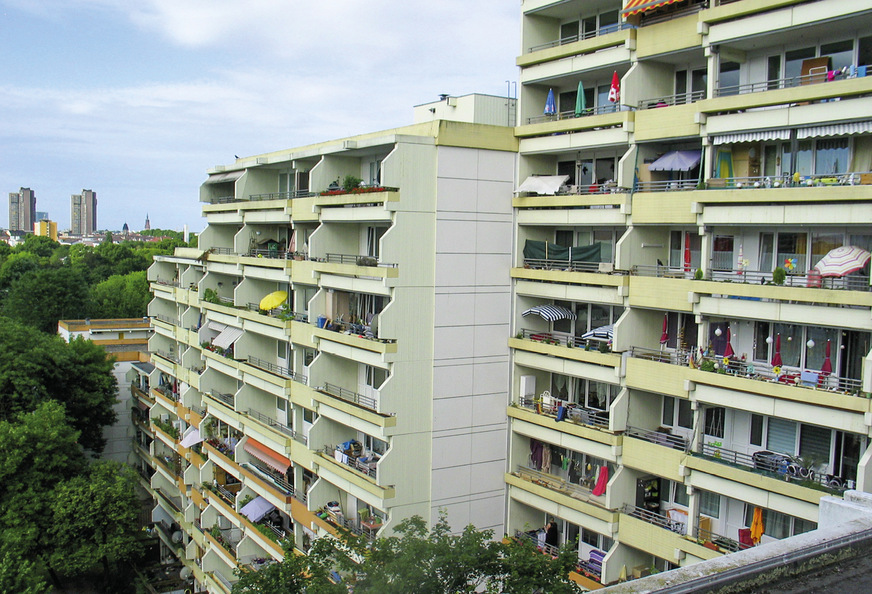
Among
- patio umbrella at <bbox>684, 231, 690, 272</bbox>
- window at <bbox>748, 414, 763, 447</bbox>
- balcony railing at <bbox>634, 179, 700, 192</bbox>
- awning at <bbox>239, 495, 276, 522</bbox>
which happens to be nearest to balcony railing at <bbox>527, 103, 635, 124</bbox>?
balcony railing at <bbox>634, 179, 700, 192</bbox>

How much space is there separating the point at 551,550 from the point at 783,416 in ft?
39.0

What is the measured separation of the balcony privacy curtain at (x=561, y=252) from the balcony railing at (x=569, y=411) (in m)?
5.95

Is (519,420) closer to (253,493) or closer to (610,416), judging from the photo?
(610,416)

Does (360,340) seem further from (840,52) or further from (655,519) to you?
(840,52)

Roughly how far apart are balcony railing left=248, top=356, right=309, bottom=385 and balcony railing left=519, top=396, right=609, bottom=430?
12.1 meters

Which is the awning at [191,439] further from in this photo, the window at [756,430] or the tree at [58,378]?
the window at [756,430]

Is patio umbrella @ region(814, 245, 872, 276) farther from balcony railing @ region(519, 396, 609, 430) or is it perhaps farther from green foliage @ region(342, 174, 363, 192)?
green foliage @ region(342, 174, 363, 192)

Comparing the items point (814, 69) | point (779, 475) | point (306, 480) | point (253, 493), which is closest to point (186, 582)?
point (253, 493)

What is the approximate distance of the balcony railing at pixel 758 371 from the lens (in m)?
22.0

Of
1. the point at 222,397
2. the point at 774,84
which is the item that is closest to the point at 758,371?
the point at 774,84

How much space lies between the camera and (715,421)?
25875mm

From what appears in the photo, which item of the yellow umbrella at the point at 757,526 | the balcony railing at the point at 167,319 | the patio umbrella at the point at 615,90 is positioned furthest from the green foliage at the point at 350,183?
the balcony railing at the point at 167,319

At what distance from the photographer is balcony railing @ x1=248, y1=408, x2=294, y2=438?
40378 millimetres

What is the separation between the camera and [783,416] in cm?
2242
